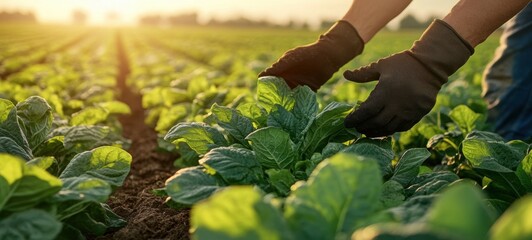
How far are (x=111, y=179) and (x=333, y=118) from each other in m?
0.97

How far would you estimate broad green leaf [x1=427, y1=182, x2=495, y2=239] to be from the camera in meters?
0.99

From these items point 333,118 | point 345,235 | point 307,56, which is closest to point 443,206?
A: point 345,235

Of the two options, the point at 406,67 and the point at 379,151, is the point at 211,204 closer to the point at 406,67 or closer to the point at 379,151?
the point at 379,151

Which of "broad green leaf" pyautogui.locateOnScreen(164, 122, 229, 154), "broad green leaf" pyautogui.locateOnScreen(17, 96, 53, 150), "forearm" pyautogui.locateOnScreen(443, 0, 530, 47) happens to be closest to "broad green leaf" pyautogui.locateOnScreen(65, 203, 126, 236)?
"broad green leaf" pyautogui.locateOnScreen(164, 122, 229, 154)

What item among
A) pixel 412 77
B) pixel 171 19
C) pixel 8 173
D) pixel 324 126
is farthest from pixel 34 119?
pixel 171 19

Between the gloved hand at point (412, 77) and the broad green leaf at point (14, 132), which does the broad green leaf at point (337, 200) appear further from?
the broad green leaf at point (14, 132)

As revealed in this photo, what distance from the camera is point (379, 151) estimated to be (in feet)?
7.31

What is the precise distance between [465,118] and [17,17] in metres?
136

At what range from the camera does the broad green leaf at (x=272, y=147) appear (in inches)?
82.7

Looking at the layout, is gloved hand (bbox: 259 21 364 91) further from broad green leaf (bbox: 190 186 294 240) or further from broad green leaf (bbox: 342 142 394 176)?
broad green leaf (bbox: 190 186 294 240)

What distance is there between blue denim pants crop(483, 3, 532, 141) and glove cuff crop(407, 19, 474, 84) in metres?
1.90

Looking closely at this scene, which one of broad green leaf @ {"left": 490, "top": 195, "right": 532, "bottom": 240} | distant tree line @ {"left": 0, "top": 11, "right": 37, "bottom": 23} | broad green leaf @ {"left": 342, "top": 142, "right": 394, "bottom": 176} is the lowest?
distant tree line @ {"left": 0, "top": 11, "right": 37, "bottom": 23}

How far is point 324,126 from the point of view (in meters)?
2.43

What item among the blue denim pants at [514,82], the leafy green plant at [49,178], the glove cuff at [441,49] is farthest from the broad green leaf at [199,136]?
the blue denim pants at [514,82]
